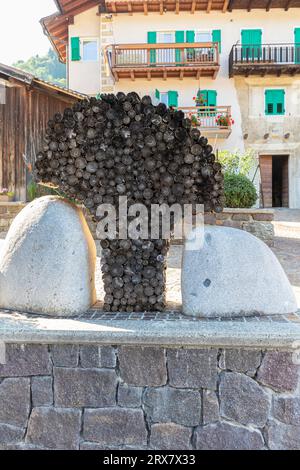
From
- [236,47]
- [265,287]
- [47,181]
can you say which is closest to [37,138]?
[47,181]

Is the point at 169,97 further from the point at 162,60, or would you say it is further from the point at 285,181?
the point at 285,181

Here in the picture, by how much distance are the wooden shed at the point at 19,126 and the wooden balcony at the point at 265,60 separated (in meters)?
9.28

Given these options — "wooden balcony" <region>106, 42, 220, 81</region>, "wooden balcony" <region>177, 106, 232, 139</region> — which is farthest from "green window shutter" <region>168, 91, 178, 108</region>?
"wooden balcony" <region>177, 106, 232, 139</region>

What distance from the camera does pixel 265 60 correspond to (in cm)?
1775

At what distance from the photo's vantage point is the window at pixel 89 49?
1830 cm

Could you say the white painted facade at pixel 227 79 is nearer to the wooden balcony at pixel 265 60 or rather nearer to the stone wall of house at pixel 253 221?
the wooden balcony at pixel 265 60

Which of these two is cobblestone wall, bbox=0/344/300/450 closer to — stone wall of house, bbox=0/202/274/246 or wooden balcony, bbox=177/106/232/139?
stone wall of house, bbox=0/202/274/246

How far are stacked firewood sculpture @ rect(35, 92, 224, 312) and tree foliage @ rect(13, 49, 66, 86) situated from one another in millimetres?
54150

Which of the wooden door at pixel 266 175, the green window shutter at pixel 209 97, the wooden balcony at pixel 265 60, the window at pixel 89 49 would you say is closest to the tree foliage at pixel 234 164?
the green window shutter at pixel 209 97

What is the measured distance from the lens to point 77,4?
57.5 feet

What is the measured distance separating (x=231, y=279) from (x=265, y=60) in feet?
57.8

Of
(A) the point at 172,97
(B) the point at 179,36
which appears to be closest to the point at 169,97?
(A) the point at 172,97

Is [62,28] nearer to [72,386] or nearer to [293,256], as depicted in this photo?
[293,256]

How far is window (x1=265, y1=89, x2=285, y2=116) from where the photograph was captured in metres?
18.1
